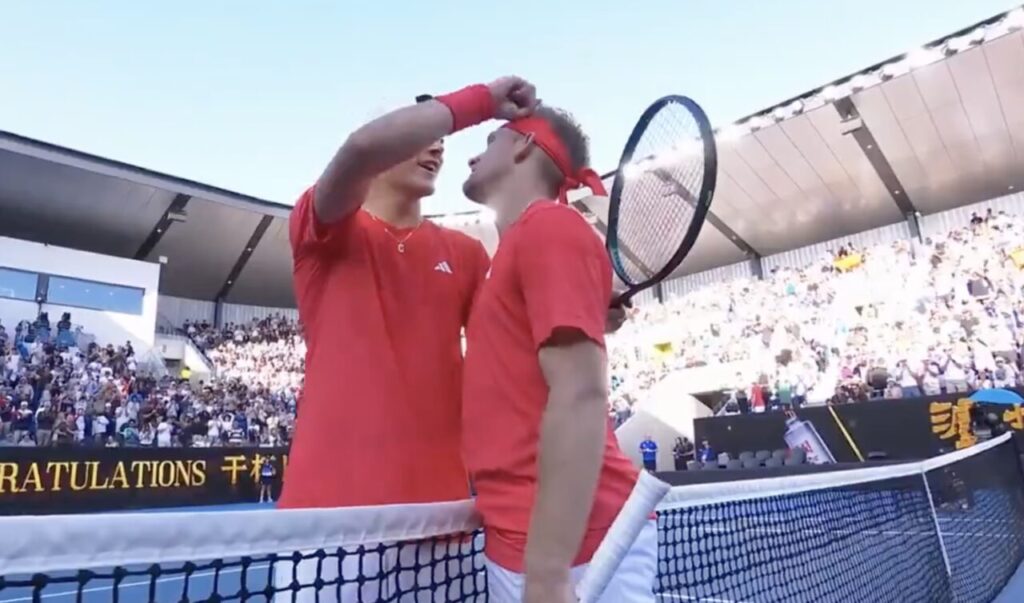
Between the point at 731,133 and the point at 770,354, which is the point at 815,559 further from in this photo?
the point at 731,133

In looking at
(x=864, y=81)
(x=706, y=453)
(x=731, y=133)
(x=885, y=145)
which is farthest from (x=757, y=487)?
(x=885, y=145)

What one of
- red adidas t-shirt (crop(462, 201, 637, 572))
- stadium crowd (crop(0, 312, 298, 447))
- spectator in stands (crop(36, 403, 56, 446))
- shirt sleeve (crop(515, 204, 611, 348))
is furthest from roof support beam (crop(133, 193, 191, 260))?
shirt sleeve (crop(515, 204, 611, 348))

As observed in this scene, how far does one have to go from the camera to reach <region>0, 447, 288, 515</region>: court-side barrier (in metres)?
11.0

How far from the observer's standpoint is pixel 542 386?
1.29 m

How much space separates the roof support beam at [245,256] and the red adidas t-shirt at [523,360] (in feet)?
83.3

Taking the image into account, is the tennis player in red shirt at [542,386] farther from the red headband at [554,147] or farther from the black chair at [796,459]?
the black chair at [796,459]

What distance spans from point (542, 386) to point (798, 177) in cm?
2198

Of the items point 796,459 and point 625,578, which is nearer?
point 625,578

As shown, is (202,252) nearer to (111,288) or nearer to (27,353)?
(111,288)

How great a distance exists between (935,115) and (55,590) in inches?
792

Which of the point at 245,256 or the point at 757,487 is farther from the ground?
the point at 245,256

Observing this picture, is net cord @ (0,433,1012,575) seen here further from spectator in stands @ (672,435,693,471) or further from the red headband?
spectator in stands @ (672,435,693,471)

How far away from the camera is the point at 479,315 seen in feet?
4.69

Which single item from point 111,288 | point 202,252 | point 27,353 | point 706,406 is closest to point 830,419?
point 706,406
